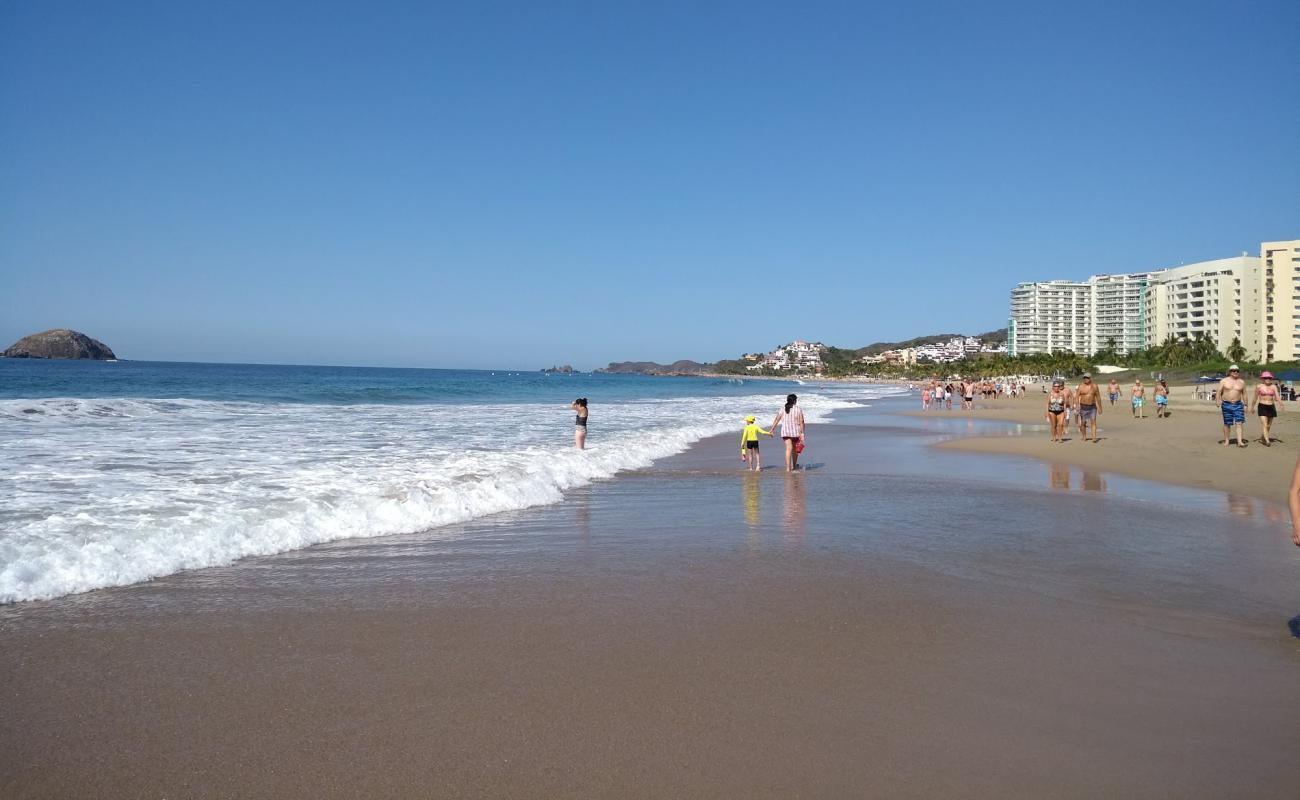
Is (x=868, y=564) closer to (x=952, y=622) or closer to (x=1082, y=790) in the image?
(x=952, y=622)

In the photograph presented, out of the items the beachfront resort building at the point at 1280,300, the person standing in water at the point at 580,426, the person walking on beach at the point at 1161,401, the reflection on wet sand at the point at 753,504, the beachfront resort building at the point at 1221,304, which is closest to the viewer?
the reflection on wet sand at the point at 753,504

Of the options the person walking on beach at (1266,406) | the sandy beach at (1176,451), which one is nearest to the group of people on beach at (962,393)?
the sandy beach at (1176,451)

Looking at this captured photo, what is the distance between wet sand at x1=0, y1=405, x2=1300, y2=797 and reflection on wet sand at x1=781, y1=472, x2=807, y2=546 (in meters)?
0.47

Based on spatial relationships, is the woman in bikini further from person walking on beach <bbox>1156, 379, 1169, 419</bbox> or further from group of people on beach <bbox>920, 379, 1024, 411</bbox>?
group of people on beach <bbox>920, 379, 1024, 411</bbox>

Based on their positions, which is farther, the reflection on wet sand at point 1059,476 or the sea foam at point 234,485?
the reflection on wet sand at point 1059,476

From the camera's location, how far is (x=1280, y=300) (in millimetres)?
114812

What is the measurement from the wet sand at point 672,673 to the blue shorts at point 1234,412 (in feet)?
42.1

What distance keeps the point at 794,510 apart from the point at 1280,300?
136 metres

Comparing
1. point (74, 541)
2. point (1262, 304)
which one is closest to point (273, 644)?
point (74, 541)

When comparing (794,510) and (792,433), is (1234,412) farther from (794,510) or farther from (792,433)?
(794,510)

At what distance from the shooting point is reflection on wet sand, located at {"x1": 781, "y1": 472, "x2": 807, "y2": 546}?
343 inches

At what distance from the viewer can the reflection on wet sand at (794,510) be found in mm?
8703

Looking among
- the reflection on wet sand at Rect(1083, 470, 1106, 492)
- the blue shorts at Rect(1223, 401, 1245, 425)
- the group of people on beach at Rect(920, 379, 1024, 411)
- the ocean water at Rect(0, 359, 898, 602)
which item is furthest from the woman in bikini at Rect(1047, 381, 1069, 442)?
the group of people on beach at Rect(920, 379, 1024, 411)

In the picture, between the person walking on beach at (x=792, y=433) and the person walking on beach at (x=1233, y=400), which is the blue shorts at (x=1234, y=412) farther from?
the person walking on beach at (x=792, y=433)
